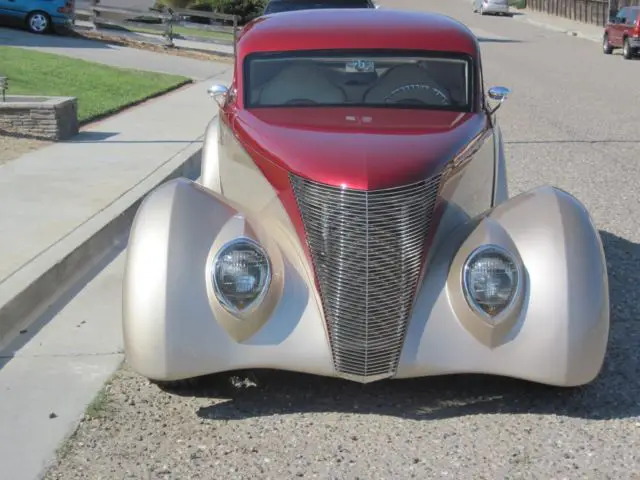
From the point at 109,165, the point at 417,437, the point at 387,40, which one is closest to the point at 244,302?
the point at 417,437

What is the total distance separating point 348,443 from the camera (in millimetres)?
4953

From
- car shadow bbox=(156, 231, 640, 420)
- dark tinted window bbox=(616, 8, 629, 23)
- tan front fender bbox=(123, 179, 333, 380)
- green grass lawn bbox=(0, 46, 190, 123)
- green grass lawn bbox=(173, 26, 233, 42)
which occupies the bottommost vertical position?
green grass lawn bbox=(173, 26, 233, 42)

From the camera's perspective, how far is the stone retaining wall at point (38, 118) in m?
13.0

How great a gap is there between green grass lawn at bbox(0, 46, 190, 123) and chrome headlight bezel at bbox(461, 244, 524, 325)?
10.7 m

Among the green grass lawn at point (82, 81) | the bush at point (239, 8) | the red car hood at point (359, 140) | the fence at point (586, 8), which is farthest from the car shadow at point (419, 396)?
the fence at point (586, 8)

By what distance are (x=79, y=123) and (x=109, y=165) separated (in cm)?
331

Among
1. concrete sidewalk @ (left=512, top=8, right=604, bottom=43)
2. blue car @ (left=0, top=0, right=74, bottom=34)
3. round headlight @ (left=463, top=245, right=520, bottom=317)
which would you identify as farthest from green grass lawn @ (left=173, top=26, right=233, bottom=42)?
round headlight @ (left=463, top=245, right=520, bottom=317)

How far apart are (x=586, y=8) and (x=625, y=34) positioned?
25.7 m

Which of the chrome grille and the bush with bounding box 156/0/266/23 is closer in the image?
the chrome grille

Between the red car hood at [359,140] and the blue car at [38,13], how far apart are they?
931 inches

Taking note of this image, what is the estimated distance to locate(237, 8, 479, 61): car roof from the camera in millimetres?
6801

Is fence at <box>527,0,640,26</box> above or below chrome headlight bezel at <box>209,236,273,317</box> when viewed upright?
below

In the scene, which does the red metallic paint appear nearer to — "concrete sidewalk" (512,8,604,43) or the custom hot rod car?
the custom hot rod car

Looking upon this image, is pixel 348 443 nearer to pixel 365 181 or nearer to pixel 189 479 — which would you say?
pixel 189 479
